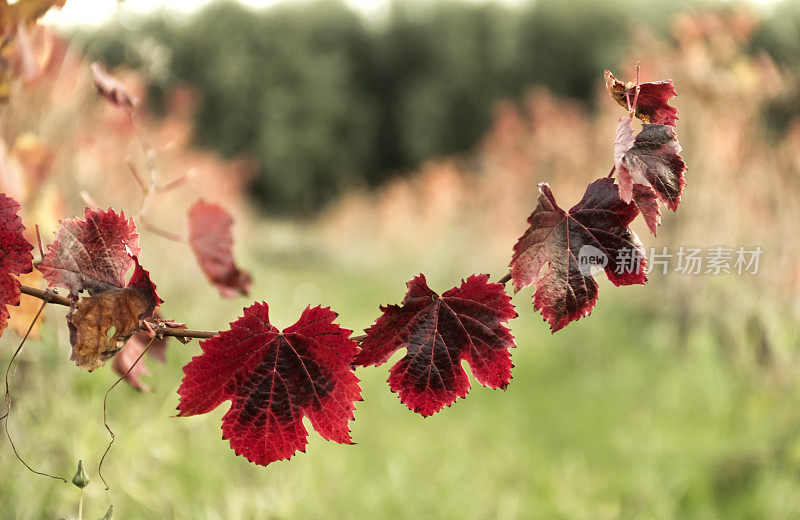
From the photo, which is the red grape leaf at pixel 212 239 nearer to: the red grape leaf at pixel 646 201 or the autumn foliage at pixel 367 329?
the autumn foliage at pixel 367 329

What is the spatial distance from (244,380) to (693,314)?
2670 millimetres

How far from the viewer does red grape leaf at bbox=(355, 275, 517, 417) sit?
342 millimetres

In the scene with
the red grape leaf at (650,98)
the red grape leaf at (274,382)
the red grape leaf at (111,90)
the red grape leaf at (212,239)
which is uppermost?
the red grape leaf at (111,90)

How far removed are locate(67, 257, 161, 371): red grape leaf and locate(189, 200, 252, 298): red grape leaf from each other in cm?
22

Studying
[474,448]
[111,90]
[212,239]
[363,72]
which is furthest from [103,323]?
[363,72]

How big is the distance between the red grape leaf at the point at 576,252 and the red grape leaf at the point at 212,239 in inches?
12.3

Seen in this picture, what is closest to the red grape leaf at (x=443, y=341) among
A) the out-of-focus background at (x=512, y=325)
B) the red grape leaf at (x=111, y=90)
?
the out-of-focus background at (x=512, y=325)

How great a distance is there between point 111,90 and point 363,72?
799cm

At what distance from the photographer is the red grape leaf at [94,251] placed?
0.35 metres

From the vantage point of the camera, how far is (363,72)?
8297mm

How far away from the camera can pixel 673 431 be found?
1781 millimetres

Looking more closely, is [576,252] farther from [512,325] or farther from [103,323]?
[512,325]

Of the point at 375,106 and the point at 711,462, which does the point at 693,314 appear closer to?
the point at 711,462

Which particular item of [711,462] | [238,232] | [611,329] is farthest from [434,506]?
[238,232]
